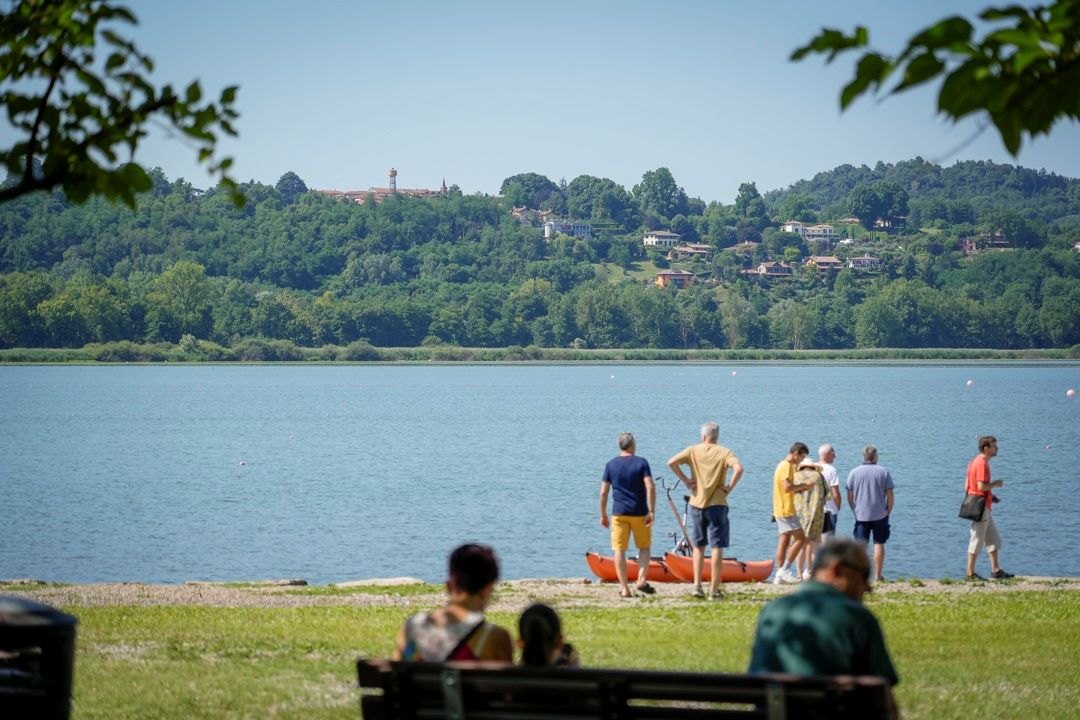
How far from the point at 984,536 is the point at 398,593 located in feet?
22.0

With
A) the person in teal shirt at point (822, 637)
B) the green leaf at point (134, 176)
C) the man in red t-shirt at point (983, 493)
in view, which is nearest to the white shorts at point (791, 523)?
the man in red t-shirt at point (983, 493)

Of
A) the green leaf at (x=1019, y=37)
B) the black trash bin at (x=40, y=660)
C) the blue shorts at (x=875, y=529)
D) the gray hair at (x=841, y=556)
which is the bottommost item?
the blue shorts at (x=875, y=529)

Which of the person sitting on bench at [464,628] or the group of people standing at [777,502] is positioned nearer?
the person sitting on bench at [464,628]

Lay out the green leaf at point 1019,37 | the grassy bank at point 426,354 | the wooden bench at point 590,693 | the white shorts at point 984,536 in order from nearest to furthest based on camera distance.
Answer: the green leaf at point 1019,37
the wooden bench at point 590,693
the white shorts at point 984,536
the grassy bank at point 426,354

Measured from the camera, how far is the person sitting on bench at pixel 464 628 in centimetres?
561

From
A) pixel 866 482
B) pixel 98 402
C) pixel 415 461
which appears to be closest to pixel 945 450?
pixel 415 461

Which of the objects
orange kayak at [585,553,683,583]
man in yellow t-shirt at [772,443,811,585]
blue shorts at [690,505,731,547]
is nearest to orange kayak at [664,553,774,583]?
orange kayak at [585,553,683,583]

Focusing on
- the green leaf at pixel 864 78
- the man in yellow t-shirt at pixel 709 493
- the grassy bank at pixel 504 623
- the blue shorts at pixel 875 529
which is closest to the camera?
the green leaf at pixel 864 78

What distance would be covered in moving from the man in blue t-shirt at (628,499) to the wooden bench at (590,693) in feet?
30.0

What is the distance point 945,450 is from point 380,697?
5809cm

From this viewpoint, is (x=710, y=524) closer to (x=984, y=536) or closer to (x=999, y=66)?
(x=984, y=536)

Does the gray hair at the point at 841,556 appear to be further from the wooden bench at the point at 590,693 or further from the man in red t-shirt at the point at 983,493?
the man in red t-shirt at the point at 983,493

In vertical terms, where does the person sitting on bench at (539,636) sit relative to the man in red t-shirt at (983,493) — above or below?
above

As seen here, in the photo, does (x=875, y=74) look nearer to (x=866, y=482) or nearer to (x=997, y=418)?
(x=866, y=482)
